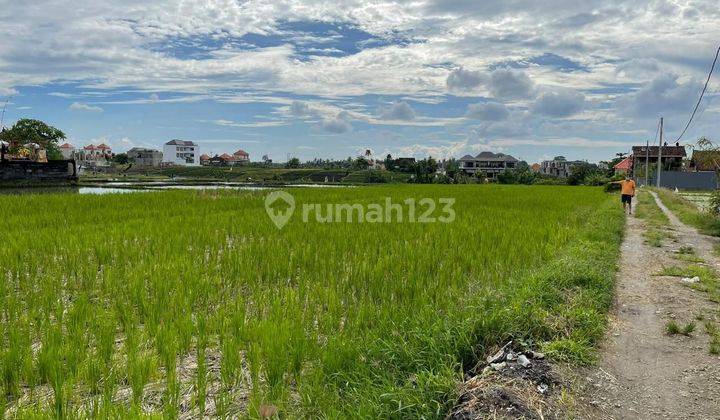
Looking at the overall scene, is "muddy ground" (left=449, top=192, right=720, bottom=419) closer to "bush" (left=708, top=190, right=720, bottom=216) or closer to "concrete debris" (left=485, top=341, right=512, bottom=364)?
"concrete debris" (left=485, top=341, right=512, bottom=364)

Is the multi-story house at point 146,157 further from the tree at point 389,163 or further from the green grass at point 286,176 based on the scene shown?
the tree at point 389,163

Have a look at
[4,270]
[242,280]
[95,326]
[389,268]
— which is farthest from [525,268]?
[4,270]

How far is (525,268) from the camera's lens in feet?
17.3

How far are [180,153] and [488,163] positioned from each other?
2560 inches

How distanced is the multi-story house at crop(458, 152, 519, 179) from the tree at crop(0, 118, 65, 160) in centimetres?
5652

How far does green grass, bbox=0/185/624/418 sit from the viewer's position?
241 cm

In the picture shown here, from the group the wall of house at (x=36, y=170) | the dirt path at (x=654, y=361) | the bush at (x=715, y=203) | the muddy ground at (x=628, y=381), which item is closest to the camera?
the muddy ground at (x=628, y=381)

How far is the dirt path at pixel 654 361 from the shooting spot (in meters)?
2.49

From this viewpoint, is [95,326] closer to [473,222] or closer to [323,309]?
[323,309]

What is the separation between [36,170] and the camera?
119 ft

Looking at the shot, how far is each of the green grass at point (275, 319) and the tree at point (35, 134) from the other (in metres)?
53.2

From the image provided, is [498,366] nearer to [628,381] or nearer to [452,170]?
[628,381]

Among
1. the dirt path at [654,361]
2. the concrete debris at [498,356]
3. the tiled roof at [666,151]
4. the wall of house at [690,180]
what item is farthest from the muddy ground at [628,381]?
the tiled roof at [666,151]

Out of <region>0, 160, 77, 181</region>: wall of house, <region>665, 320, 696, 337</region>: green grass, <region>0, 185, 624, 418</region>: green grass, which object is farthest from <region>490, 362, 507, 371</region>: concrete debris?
<region>0, 160, 77, 181</region>: wall of house
